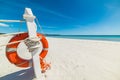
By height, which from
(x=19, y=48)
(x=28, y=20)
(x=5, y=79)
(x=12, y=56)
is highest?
(x=28, y=20)

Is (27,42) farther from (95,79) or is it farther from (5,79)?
(95,79)

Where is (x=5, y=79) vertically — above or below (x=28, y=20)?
below

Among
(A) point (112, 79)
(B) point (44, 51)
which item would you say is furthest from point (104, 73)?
(B) point (44, 51)

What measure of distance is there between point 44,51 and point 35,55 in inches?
23.7

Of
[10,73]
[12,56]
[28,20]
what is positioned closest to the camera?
[28,20]

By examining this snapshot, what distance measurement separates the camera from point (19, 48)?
110 inches

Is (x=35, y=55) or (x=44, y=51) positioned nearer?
(x=35, y=55)

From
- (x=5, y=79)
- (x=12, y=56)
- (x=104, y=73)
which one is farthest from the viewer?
(x=5, y=79)

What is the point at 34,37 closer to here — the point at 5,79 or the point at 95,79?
the point at 5,79

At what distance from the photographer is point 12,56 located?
2.57m

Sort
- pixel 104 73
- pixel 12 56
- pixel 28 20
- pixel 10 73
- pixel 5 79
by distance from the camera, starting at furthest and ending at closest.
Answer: pixel 10 73
pixel 5 79
pixel 104 73
pixel 12 56
pixel 28 20

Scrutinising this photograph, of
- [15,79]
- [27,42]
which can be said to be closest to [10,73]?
[15,79]

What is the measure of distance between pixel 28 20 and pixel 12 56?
115cm

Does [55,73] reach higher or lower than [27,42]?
lower
